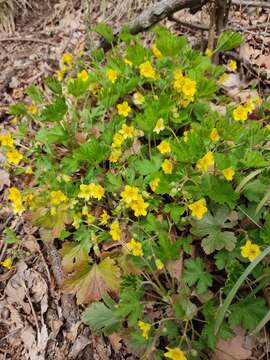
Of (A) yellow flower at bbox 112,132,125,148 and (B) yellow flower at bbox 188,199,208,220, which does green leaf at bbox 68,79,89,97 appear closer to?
(A) yellow flower at bbox 112,132,125,148

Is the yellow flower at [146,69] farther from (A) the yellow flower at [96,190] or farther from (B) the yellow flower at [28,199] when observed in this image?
(B) the yellow flower at [28,199]

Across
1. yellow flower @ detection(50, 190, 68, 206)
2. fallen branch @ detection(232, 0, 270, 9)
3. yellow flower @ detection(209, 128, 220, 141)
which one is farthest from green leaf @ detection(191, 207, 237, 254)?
fallen branch @ detection(232, 0, 270, 9)

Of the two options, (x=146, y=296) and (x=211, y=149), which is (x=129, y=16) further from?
(x=146, y=296)

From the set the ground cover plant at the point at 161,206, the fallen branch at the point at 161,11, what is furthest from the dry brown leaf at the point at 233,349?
the fallen branch at the point at 161,11

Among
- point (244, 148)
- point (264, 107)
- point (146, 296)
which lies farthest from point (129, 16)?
point (146, 296)

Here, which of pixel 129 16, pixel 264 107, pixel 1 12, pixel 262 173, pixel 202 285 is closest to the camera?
pixel 202 285

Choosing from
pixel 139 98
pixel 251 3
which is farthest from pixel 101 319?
pixel 251 3
